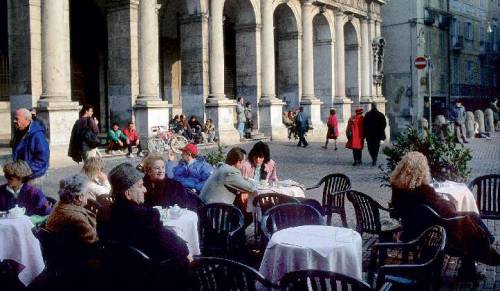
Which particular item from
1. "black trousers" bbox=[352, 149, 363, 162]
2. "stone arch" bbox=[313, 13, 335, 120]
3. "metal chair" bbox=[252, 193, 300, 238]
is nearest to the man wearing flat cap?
"metal chair" bbox=[252, 193, 300, 238]

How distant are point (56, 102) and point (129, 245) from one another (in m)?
10.9

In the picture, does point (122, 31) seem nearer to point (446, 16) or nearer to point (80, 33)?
point (80, 33)

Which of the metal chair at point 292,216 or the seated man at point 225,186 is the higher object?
the seated man at point 225,186

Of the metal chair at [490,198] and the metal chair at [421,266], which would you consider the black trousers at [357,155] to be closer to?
the metal chair at [490,198]

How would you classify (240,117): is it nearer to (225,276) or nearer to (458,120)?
(458,120)

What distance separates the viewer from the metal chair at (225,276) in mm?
3262

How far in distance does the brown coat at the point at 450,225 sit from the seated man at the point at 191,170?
2935 mm

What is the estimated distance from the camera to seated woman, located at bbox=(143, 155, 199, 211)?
598cm

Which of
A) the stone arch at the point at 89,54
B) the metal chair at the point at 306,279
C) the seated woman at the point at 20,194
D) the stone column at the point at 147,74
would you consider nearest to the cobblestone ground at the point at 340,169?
the stone column at the point at 147,74

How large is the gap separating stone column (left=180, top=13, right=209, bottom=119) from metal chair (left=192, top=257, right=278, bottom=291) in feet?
55.5

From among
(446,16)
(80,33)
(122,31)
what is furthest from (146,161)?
(446,16)

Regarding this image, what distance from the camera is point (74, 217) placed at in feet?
14.7

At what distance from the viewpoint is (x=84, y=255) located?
435 centimetres

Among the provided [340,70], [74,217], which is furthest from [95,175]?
[340,70]
